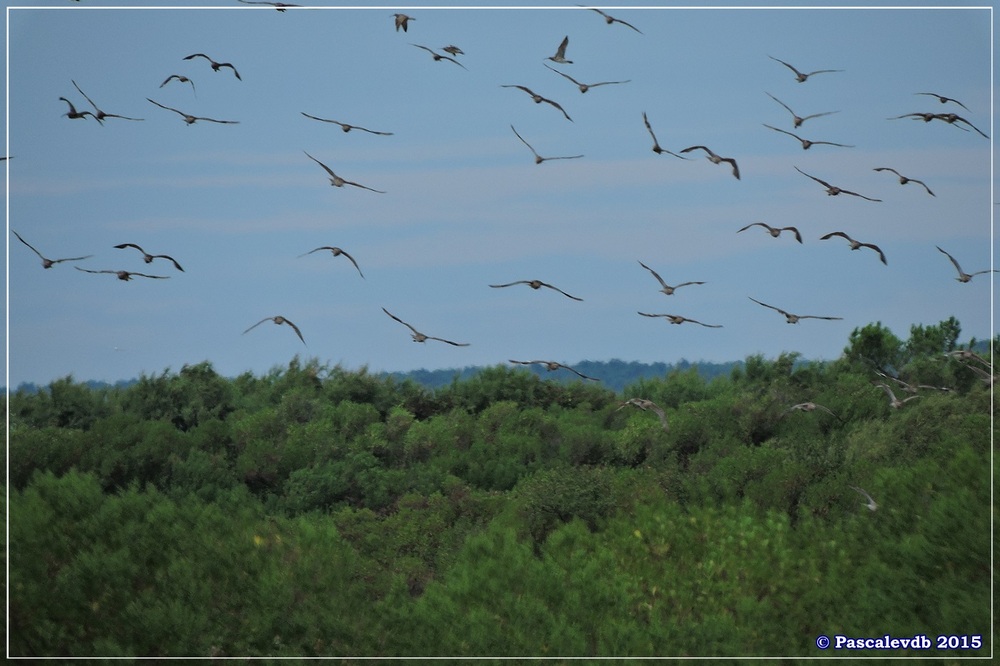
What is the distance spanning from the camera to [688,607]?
65.4 feet

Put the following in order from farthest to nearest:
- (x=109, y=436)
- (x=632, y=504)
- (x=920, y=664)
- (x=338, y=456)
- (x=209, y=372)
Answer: (x=209, y=372) < (x=338, y=456) < (x=109, y=436) < (x=632, y=504) < (x=920, y=664)

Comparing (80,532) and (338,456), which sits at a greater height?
(80,532)

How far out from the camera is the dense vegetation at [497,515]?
1830cm

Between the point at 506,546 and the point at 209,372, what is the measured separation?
18.0m

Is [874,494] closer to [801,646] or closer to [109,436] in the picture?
[801,646]

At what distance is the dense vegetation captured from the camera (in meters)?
18.3

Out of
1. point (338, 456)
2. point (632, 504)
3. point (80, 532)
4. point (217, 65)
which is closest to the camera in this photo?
point (80, 532)

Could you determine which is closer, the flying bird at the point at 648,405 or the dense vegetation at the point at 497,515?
the dense vegetation at the point at 497,515

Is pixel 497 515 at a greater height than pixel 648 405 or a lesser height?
lesser

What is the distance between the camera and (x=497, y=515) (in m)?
26.7

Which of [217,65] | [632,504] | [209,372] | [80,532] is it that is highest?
[217,65]

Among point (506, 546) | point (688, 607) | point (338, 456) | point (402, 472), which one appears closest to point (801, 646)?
point (688, 607)

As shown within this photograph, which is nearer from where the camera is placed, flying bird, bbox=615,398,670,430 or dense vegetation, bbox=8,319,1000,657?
dense vegetation, bbox=8,319,1000,657

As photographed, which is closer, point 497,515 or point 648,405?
point 497,515
